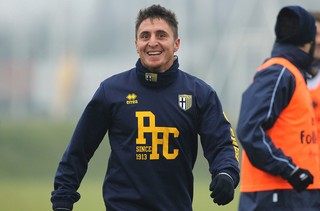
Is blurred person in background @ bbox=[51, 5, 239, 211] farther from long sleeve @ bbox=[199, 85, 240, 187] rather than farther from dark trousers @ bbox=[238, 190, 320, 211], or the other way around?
dark trousers @ bbox=[238, 190, 320, 211]

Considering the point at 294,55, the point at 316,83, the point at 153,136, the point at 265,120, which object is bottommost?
the point at 153,136

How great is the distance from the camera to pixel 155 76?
6.77m

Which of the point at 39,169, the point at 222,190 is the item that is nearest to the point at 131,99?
the point at 222,190

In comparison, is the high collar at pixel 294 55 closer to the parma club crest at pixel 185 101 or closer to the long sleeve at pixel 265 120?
the long sleeve at pixel 265 120

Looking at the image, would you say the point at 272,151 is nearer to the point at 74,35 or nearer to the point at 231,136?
the point at 231,136

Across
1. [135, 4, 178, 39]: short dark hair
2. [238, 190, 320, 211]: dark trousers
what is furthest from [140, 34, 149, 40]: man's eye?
[238, 190, 320, 211]: dark trousers

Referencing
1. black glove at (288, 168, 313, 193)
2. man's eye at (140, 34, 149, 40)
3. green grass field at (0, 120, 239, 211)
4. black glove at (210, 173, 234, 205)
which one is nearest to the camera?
black glove at (288, 168, 313, 193)

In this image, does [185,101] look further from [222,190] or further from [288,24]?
[288,24]

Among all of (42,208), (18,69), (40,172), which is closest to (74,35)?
(18,69)

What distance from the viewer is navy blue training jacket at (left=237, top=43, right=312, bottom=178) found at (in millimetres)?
5883

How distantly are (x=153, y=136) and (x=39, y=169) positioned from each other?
16.1m

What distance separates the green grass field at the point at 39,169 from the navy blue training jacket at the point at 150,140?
794 cm

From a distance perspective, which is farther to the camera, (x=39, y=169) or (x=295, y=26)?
(x=39, y=169)

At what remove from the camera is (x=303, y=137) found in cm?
599
